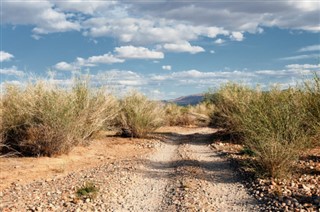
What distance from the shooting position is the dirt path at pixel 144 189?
29.6 ft

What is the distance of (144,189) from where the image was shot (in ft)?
34.7

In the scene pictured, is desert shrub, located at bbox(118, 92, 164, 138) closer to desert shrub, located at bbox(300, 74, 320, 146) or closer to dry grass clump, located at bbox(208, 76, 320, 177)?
dry grass clump, located at bbox(208, 76, 320, 177)

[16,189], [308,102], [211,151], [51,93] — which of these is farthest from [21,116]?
[308,102]

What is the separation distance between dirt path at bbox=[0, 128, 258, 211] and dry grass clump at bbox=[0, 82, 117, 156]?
2.02 m

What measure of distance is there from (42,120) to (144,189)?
586cm

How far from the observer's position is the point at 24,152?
14914mm

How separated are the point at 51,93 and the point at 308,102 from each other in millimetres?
9342

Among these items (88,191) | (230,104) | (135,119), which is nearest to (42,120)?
(88,191)

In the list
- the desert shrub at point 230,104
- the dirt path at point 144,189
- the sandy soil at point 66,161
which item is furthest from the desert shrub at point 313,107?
the sandy soil at point 66,161

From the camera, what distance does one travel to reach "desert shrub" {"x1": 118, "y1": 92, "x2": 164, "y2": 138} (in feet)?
69.1

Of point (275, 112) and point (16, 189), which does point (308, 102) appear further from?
point (16, 189)

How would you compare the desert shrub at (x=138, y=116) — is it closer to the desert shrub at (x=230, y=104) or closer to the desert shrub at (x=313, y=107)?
the desert shrub at (x=230, y=104)

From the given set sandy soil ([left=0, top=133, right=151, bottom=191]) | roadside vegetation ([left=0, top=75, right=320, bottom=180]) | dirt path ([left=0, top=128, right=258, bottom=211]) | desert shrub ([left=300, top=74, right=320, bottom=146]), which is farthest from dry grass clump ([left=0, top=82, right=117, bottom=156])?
desert shrub ([left=300, top=74, right=320, bottom=146])

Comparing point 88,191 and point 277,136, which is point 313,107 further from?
point 88,191
